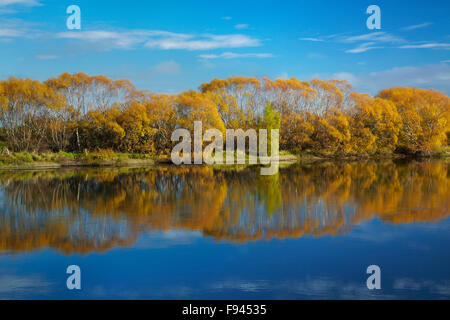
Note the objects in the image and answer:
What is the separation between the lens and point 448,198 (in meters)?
18.6

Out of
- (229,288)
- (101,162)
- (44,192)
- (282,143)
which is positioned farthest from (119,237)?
(282,143)

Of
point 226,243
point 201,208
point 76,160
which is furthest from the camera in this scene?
point 76,160

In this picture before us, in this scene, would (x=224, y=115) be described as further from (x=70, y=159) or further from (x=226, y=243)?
(x=226, y=243)

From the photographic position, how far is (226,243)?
11.6 metres

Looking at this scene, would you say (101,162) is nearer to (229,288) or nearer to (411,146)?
(229,288)

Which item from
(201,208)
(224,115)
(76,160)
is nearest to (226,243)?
(201,208)

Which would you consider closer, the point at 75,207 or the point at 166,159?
the point at 75,207

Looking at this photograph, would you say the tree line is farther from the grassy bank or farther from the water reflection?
the water reflection

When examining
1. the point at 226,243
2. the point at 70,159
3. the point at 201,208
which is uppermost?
the point at 70,159

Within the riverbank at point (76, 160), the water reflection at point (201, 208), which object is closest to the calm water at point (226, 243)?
the water reflection at point (201, 208)

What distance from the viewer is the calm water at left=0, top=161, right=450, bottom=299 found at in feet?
27.6

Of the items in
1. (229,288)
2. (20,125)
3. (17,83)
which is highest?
(17,83)

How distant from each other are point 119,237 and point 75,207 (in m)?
5.75

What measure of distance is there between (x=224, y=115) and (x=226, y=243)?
4574 centimetres
